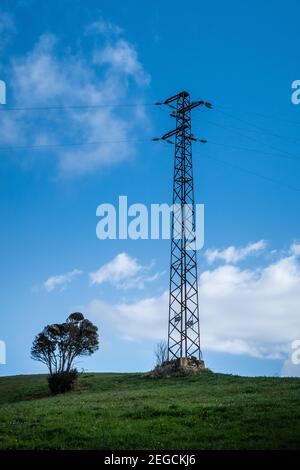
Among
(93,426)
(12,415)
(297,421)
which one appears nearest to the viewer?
Answer: (297,421)

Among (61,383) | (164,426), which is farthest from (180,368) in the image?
(164,426)

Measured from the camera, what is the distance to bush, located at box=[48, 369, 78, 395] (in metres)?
42.2

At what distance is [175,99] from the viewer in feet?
153

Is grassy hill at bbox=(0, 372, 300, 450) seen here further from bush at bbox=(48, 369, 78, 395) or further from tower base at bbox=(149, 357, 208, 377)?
bush at bbox=(48, 369, 78, 395)

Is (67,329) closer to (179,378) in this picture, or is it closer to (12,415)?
(179,378)

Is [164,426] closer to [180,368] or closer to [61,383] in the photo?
[180,368]

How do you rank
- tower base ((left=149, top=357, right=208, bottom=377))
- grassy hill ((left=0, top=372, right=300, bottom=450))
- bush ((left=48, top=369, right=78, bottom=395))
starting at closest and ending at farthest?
grassy hill ((left=0, top=372, right=300, bottom=450)), tower base ((left=149, top=357, right=208, bottom=377)), bush ((left=48, top=369, right=78, bottom=395))

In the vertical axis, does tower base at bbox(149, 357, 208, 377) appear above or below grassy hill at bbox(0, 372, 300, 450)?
above

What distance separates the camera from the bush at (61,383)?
4225 cm

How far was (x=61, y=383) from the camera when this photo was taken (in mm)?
42375

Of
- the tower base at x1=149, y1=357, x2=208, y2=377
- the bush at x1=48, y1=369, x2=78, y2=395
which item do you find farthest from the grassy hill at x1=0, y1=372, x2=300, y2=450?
the bush at x1=48, y1=369, x2=78, y2=395

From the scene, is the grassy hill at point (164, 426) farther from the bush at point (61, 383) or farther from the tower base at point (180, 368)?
the bush at point (61, 383)
